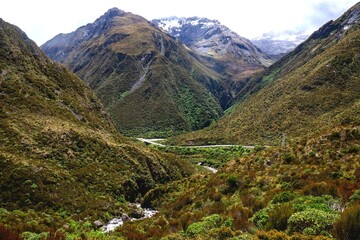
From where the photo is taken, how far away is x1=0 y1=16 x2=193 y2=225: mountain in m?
27.3

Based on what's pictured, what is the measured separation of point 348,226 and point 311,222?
4.43 feet

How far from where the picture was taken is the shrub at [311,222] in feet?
33.6

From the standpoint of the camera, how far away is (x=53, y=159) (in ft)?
113

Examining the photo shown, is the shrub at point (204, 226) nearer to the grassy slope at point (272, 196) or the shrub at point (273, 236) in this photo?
the grassy slope at point (272, 196)

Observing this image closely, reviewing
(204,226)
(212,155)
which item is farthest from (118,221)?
(212,155)

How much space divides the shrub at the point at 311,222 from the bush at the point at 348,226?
40 cm

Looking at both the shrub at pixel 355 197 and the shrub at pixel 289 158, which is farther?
the shrub at pixel 289 158

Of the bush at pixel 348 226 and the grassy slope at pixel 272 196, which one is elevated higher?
the bush at pixel 348 226

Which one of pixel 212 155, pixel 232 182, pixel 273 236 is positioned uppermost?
pixel 273 236

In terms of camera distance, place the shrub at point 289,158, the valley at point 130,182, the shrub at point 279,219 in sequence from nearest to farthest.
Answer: the shrub at point 279,219
the valley at point 130,182
the shrub at point 289,158

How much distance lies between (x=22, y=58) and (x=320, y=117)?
86.5 metres

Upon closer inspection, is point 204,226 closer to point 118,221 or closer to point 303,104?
point 118,221

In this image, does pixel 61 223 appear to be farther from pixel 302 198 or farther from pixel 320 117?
pixel 320 117

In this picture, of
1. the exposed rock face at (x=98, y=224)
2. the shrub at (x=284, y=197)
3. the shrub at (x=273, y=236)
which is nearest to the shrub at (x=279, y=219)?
the shrub at (x=273, y=236)
